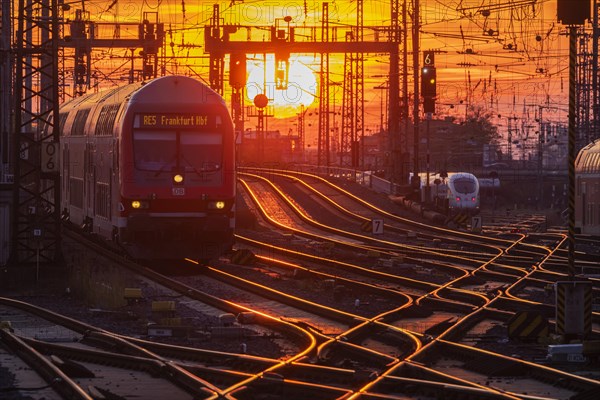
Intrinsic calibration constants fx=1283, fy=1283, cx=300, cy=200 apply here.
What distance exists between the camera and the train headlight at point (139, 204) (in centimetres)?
2769

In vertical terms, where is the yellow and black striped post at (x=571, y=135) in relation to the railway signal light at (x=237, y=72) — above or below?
below

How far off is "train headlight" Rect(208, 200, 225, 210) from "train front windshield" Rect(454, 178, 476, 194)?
163 ft

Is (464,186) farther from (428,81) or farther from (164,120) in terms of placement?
(164,120)

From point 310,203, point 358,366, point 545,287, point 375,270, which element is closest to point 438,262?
point 375,270

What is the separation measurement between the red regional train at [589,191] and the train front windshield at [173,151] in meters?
17.7

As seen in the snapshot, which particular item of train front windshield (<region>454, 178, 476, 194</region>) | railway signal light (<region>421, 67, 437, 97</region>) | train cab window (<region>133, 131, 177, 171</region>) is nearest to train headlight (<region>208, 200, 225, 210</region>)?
train cab window (<region>133, 131, 177, 171</region>)

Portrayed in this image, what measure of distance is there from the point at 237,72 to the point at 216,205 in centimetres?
2372

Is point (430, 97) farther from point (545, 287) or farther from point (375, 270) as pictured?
point (545, 287)

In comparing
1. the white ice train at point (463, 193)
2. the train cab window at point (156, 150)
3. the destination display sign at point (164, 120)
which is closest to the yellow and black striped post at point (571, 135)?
the destination display sign at point (164, 120)

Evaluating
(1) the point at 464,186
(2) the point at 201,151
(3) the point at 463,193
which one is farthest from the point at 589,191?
(1) the point at 464,186

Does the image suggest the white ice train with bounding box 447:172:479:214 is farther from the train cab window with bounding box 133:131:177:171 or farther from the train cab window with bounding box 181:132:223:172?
the train cab window with bounding box 133:131:177:171

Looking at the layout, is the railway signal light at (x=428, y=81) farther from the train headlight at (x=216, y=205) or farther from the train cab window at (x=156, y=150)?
the train cab window at (x=156, y=150)

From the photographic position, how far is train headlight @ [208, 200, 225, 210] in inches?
1107

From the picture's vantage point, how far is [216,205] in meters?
28.2
